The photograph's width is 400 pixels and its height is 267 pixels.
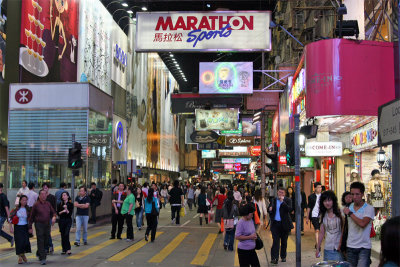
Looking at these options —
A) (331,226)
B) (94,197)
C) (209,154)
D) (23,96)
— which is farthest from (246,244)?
(209,154)

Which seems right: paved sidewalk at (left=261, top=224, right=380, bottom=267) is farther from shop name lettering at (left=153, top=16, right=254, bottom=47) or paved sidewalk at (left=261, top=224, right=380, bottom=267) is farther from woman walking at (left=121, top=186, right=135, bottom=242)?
shop name lettering at (left=153, top=16, right=254, bottom=47)

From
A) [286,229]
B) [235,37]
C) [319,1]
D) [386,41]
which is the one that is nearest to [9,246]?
[286,229]

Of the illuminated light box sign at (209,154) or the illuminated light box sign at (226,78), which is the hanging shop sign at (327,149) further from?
the illuminated light box sign at (209,154)

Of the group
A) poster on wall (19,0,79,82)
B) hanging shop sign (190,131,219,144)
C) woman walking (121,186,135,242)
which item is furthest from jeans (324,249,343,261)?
hanging shop sign (190,131,219,144)

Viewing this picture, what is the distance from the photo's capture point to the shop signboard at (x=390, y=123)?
5793 mm

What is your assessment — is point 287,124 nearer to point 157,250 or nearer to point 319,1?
point 319,1

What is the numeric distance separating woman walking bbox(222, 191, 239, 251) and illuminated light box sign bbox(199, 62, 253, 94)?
11.2 metres

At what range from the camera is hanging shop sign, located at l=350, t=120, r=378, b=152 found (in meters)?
15.7

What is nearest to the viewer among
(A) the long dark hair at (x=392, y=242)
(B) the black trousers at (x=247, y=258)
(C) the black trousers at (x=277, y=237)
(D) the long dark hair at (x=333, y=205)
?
(A) the long dark hair at (x=392, y=242)

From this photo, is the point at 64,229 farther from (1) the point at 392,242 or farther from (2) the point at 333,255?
(1) the point at 392,242

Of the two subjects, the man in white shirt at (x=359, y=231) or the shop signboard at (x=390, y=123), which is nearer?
the shop signboard at (x=390, y=123)

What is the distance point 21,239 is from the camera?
11.9 meters

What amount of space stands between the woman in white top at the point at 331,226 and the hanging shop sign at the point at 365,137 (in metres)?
7.78

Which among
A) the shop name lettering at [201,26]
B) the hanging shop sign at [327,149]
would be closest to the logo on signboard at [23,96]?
the shop name lettering at [201,26]
